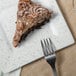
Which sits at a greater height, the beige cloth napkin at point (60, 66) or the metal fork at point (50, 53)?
the metal fork at point (50, 53)

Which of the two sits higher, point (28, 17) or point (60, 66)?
point (28, 17)

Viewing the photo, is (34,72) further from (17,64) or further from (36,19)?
(36,19)

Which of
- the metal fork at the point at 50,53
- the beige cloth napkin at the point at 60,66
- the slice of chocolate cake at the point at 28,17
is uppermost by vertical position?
the slice of chocolate cake at the point at 28,17

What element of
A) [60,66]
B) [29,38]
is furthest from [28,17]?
[60,66]

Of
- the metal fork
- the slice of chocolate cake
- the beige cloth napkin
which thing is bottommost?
the beige cloth napkin

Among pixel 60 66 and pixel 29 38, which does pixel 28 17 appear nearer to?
pixel 29 38
